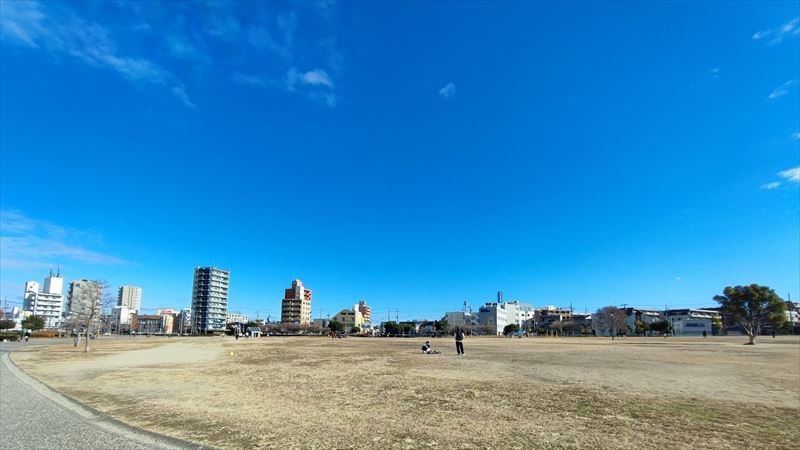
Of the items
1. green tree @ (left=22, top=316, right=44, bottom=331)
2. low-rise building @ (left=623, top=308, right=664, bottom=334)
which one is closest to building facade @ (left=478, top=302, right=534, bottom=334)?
low-rise building @ (left=623, top=308, right=664, bottom=334)

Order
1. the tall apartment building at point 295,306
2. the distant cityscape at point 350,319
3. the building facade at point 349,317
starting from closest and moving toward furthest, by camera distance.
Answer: the distant cityscape at point 350,319 → the building facade at point 349,317 → the tall apartment building at point 295,306

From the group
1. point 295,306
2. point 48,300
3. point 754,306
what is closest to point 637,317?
point 754,306

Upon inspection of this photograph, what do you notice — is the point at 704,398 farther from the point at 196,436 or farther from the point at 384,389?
the point at 196,436

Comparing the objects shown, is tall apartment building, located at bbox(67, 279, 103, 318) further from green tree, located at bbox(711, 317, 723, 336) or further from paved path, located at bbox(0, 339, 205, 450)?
green tree, located at bbox(711, 317, 723, 336)

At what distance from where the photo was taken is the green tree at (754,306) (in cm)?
6366

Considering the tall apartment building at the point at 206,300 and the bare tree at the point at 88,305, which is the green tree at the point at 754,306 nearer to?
the bare tree at the point at 88,305

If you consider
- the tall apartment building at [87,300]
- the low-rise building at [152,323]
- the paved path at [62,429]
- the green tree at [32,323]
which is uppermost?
the tall apartment building at [87,300]

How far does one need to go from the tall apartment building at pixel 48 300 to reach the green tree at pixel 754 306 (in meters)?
189

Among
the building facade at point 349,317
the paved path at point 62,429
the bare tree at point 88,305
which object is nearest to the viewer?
the paved path at point 62,429

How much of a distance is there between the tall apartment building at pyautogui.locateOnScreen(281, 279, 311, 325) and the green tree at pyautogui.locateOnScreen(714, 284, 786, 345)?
463ft

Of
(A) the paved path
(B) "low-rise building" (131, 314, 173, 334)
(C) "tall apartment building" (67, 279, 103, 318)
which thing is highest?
(C) "tall apartment building" (67, 279, 103, 318)

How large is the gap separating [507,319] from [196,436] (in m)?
176

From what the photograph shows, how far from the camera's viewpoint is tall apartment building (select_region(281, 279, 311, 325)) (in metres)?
178

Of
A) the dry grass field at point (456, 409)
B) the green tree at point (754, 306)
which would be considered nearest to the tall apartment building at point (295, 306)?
the green tree at point (754, 306)
